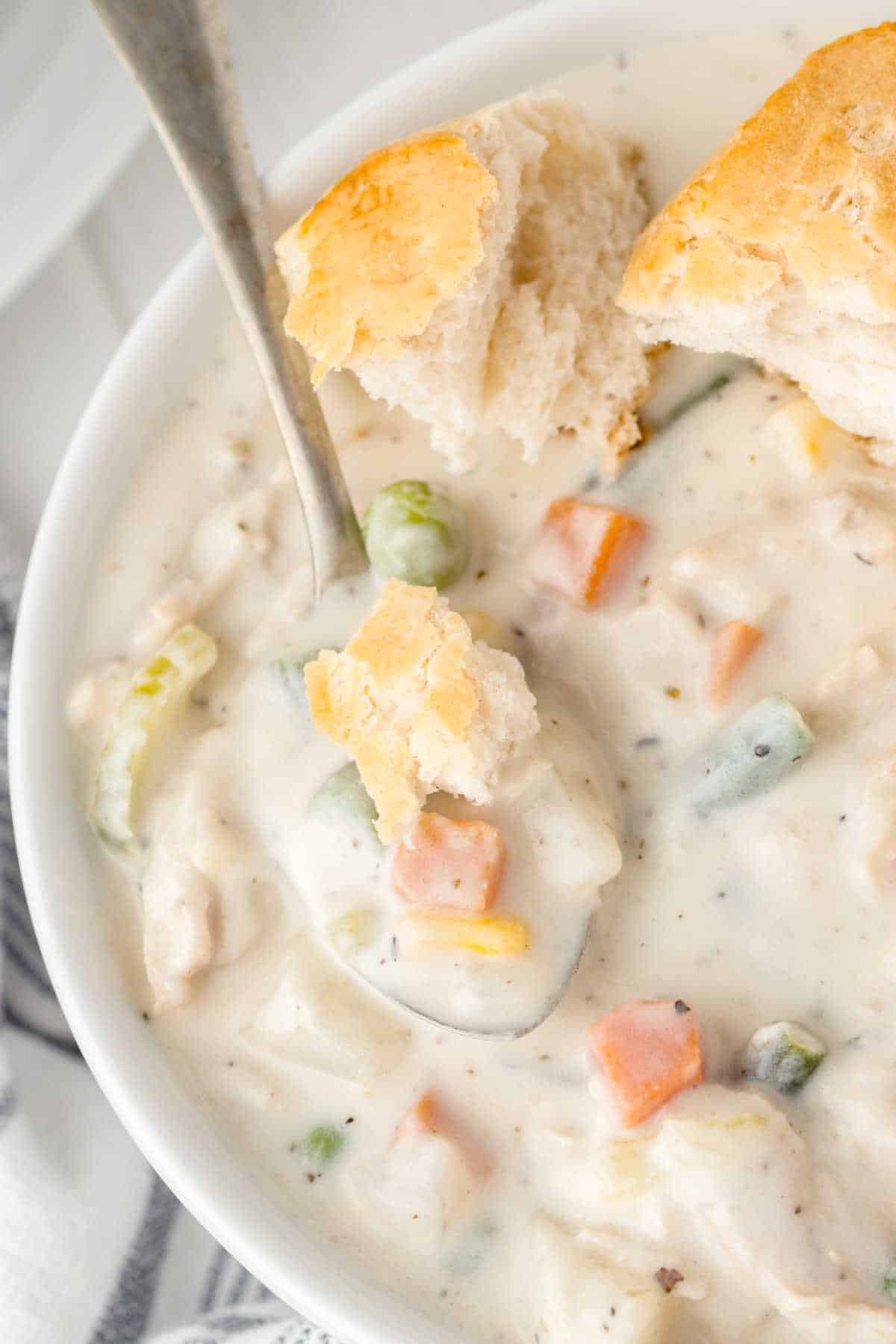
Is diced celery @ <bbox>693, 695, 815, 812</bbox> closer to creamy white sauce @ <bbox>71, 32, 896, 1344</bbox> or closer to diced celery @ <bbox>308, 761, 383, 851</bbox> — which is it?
creamy white sauce @ <bbox>71, 32, 896, 1344</bbox>

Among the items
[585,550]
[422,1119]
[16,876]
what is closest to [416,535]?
[585,550]

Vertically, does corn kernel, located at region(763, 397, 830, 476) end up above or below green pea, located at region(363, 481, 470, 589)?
below

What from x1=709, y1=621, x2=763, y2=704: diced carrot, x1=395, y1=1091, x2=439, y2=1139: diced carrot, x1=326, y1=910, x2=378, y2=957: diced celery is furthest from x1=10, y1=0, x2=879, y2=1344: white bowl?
x1=709, y1=621, x2=763, y2=704: diced carrot

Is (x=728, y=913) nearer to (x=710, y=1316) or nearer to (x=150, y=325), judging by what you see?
(x=710, y=1316)

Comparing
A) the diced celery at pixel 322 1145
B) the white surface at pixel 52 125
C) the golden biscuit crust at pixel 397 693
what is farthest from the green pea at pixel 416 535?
the white surface at pixel 52 125

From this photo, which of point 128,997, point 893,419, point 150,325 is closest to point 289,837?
point 128,997

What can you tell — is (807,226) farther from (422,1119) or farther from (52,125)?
(52,125)

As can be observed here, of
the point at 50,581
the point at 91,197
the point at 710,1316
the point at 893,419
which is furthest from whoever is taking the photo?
the point at 91,197
